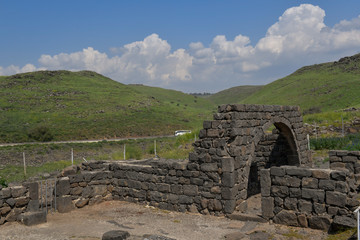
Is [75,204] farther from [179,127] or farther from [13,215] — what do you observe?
[179,127]

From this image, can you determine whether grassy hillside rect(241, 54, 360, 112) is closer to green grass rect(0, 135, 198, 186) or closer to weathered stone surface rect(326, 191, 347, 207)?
green grass rect(0, 135, 198, 186)

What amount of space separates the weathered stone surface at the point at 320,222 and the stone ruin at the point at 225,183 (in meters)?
0.02

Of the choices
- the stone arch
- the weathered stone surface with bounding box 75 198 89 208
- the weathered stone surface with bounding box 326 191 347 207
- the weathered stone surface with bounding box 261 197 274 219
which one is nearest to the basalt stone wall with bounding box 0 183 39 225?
the weathered stone surface with bounding box 75 198 89 208

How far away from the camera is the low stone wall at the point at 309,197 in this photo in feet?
25.5

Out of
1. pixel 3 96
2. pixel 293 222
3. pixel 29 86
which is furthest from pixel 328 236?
pixel 29 86

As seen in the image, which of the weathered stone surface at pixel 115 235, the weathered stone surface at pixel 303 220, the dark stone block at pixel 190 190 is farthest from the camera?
Answer: the dark stone block at pixel 190 190

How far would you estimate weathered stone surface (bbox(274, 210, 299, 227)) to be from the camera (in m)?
8.45

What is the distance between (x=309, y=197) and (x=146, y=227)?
4.39 meters

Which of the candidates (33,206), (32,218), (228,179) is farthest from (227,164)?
(33,206)

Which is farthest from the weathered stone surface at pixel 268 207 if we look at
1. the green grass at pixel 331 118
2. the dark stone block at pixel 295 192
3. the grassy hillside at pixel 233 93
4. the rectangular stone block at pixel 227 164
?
the grassy hillside at pixel 233 93

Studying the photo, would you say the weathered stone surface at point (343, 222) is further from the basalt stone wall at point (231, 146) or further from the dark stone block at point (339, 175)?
the basalt stone wall at point (231, 146)

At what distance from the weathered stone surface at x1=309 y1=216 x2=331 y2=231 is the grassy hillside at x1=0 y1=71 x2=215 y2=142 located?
Result: 34.6m

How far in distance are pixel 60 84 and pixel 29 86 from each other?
19.4ft

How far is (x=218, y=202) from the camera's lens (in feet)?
32.6
